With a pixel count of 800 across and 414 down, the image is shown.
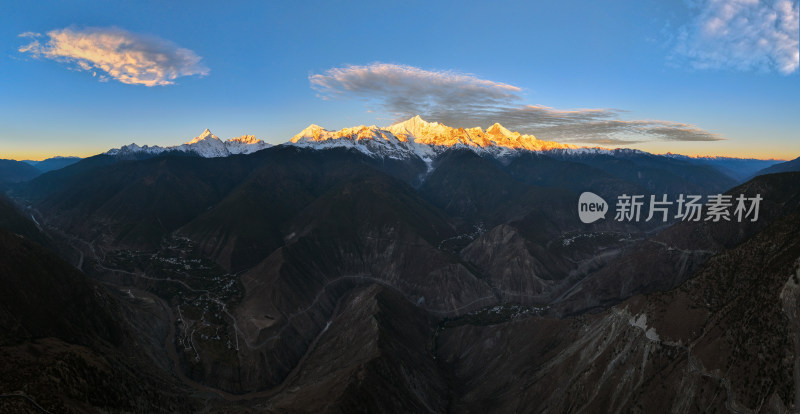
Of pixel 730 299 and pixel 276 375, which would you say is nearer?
pixel 730 299

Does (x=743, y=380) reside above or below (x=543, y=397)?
above

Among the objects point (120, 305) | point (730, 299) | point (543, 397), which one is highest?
point (730, 299)

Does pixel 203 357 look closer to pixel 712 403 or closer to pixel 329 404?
pixel 329 404

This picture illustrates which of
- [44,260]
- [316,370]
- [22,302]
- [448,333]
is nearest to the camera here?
[22,302]

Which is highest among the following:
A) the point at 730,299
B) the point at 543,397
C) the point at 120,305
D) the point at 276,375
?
the point at 730,299

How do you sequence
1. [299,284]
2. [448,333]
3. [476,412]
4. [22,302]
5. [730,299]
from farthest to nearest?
1. [299,284]
2. [448,333]
3. [476,412]
4. [22,302]
5. [730,299]

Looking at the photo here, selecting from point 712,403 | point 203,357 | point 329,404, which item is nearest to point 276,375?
point 203,357

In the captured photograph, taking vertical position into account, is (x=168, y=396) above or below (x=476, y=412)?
above

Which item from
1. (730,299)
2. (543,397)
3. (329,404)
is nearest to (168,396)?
(329,404)

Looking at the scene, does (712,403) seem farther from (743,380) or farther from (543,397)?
(543,397)

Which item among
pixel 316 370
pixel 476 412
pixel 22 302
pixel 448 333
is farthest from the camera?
pixel 448 333
